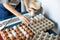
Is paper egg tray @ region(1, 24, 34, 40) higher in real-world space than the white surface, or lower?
lower

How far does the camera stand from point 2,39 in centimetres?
70

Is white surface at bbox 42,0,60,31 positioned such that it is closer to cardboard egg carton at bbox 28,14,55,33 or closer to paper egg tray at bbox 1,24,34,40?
cardboard egg carton at bbox 28,14,55,33

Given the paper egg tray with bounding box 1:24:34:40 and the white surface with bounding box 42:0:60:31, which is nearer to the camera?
the paper egg tray with bounding box 1:24:34:40

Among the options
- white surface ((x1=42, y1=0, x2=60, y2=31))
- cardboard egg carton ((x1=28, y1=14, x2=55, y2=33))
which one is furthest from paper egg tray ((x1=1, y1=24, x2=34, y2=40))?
white surface ((x1=42, y1=0, x2=60, y2=31))

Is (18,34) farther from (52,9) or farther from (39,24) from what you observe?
(52,9)

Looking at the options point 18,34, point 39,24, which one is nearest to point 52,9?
point 39,24

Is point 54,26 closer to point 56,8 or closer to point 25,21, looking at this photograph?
point 56,8

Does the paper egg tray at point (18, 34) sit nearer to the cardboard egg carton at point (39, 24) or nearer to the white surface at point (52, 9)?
the cardboard egg carton at point (39, 24)

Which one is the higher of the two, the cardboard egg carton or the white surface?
the white surface

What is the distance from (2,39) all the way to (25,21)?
0.18 meters

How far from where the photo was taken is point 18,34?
2.28 ft

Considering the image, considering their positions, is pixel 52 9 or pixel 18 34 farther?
pixel 52 9

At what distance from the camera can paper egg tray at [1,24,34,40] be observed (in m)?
0.67

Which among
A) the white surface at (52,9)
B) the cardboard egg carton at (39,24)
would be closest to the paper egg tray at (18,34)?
the cardboard egg carton at (39,24)
